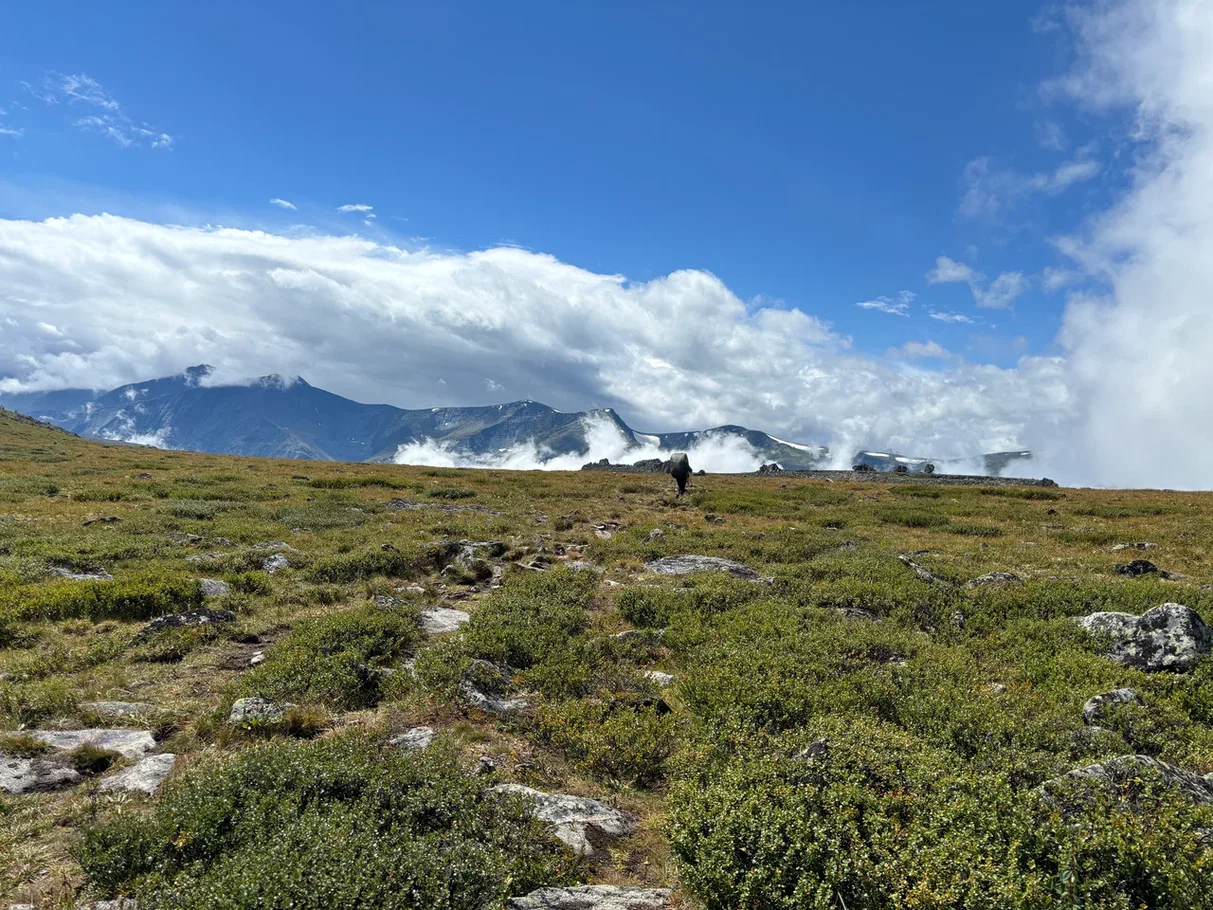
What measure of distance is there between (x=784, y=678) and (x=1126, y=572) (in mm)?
17064

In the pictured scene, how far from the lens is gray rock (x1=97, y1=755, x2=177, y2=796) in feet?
23.0

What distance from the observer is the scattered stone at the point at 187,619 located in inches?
488

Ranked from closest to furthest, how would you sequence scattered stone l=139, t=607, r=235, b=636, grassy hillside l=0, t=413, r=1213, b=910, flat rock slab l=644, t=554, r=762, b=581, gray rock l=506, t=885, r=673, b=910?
grassy hillside l=0, t=413, r=1213, b=910 < gray rock l=506, t=885, r=673, b=910 < scattered stone l=139, t=607, r=235, b=636 < flat rock slab l=644, t=554, r=762, b=581

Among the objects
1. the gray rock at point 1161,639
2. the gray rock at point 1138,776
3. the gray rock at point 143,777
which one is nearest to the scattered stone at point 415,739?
the gray rock at point 143,777

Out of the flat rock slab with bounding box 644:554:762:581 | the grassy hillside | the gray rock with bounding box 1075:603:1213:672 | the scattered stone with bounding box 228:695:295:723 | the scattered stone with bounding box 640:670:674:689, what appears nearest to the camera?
the grassy hillside

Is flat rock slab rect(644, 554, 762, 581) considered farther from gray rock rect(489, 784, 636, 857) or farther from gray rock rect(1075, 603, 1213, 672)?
gray rock rect(489, 784, 636, 857)

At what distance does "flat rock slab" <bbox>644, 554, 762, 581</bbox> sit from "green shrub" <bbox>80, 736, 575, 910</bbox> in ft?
43.5

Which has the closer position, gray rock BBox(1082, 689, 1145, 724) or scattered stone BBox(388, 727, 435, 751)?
scattered stone BBox(388, 727, 435, 751)

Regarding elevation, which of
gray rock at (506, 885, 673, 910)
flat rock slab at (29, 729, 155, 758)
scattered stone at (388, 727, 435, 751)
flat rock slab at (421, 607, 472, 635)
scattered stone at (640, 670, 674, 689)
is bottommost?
flat rock slab at (29, 729, 155, 758)

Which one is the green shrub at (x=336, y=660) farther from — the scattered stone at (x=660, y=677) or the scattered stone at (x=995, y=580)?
the scattered stone at (x=995, y=580)

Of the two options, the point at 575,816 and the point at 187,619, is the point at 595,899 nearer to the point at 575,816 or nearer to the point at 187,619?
the point at 575,816

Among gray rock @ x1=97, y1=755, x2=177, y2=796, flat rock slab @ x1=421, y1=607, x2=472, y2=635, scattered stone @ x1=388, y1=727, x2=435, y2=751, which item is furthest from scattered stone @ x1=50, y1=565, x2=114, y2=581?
scattered stone @ x1=388, y1=727, x2=435, y2=751

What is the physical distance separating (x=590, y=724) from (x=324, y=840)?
4202mm

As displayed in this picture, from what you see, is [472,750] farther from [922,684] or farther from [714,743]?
[922,684]
